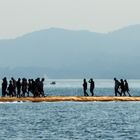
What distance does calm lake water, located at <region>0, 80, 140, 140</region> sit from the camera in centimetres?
5806

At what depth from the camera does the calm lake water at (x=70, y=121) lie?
58.1 metres

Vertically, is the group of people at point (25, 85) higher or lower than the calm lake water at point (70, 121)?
higher

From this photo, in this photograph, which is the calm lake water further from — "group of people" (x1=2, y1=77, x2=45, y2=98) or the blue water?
"group of people" (x1=2, y1=77, x2=45, y2=98)

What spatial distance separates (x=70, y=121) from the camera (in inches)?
2781

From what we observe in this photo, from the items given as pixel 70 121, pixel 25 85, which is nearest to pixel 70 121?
pixel 70 121

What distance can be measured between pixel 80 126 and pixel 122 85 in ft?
100.0

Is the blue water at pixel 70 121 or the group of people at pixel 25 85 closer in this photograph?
the blue water at pixel 70 121

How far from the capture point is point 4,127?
2527 inches

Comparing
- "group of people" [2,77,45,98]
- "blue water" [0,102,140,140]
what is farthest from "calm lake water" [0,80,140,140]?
"group of people" [2,77,45,98]

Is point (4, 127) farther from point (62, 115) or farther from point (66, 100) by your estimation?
point (66, 100)

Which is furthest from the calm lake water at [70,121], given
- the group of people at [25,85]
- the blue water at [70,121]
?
the group of people at [25,85]

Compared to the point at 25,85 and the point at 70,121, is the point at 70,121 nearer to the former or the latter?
the point at 70,121

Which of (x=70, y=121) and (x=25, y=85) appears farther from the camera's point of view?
(x=25, y=85)

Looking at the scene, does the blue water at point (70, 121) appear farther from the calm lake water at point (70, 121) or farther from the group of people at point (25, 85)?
the group of people at point (25, 85)
